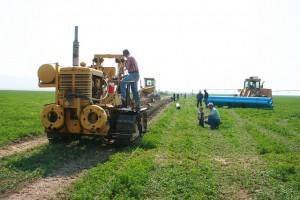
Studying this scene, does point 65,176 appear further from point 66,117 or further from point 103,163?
point 66,117

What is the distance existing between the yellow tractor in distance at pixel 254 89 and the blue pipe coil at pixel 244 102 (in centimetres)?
436

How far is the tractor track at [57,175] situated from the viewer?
6504mm

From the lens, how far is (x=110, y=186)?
22.1 ft

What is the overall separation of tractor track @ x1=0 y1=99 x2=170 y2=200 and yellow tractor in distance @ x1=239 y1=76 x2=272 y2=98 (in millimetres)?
28636

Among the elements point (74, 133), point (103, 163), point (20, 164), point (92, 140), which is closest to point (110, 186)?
point (103, 163)

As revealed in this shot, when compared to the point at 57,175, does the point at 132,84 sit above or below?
above

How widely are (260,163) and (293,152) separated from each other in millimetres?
2471

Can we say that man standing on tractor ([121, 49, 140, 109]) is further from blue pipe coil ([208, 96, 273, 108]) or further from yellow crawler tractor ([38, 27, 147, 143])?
blue pipe coil ([208, 96, 273, 108])

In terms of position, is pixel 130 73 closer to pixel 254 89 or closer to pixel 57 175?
pixel 57 175

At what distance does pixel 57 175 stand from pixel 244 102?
27.2m

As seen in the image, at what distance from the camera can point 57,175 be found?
7875mm

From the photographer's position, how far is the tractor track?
6.50 meters

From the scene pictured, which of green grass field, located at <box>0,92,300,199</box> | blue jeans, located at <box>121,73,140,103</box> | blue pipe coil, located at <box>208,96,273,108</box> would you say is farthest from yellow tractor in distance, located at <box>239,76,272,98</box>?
blue jeans, located at <box>121,73,140,103</box>

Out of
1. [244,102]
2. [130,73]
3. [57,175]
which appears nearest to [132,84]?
[130,73]
